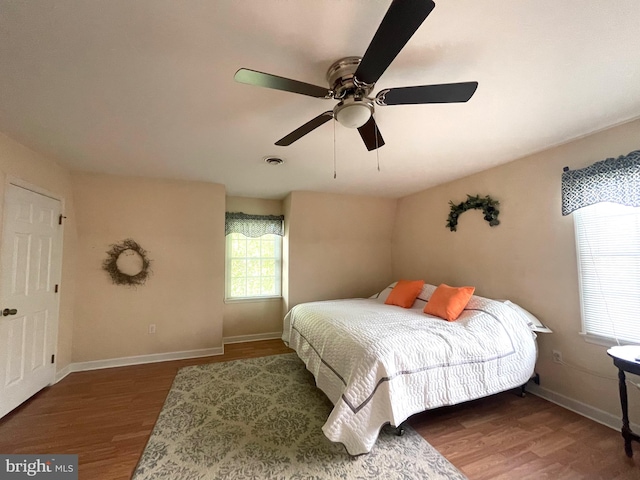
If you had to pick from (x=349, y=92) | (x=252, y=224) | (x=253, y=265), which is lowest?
(x=253, y=265)

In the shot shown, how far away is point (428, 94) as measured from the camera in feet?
4.30

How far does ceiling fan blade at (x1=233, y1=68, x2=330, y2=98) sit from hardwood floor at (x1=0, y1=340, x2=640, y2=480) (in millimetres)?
2408

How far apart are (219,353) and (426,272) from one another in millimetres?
3274

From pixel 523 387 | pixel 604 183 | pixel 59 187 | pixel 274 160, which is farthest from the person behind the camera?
pixel 59 187

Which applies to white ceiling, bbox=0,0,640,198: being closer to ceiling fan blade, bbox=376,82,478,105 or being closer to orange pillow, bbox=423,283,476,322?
ceiling fan blade, bbox=376,82,478,105

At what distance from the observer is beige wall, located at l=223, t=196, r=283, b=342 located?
4.28 metres

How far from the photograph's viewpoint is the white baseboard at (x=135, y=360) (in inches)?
124

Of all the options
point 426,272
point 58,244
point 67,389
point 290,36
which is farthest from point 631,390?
point 58,244

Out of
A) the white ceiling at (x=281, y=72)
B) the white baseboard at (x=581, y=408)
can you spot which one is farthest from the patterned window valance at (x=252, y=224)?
the white baseboard at (x=581, y=408)

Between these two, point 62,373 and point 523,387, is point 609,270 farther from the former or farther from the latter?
point 62,373

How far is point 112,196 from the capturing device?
3340mm

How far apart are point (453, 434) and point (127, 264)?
3.98m

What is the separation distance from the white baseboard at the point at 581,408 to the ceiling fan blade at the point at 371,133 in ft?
8.99

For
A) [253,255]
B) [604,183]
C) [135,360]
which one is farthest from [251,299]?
[604,183]
